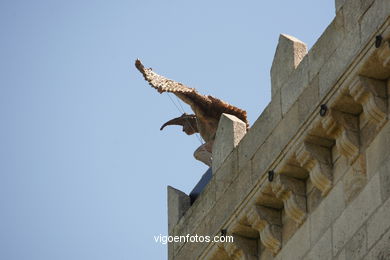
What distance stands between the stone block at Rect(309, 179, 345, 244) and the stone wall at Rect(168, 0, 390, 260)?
2 centimetres

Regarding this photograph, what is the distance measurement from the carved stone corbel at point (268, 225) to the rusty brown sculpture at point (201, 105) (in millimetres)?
3518

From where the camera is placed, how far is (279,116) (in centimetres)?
2103

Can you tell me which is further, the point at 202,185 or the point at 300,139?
the point at 202,185

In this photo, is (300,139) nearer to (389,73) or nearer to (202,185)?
(389,73)

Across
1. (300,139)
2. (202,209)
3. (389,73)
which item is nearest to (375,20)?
(389,73)

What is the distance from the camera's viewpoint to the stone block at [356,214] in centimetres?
1888

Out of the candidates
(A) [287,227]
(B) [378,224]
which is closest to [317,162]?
(A) [287,227]

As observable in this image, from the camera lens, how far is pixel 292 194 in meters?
20.5

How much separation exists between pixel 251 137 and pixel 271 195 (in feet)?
3.47

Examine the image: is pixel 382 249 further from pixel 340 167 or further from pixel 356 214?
pixel 340 167

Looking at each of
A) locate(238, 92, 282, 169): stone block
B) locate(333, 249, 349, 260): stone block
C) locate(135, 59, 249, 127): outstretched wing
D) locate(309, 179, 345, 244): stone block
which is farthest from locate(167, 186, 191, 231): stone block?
locate(333, 249, 349, 260): stone block

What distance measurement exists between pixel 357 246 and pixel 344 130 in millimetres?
1442

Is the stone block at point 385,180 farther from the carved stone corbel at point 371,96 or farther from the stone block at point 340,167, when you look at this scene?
the stone block at point 340,167

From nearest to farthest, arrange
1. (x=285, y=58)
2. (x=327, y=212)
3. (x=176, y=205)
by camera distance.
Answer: (x=327, y=212)
(x=285, y=58)
(x=176, y=205)
